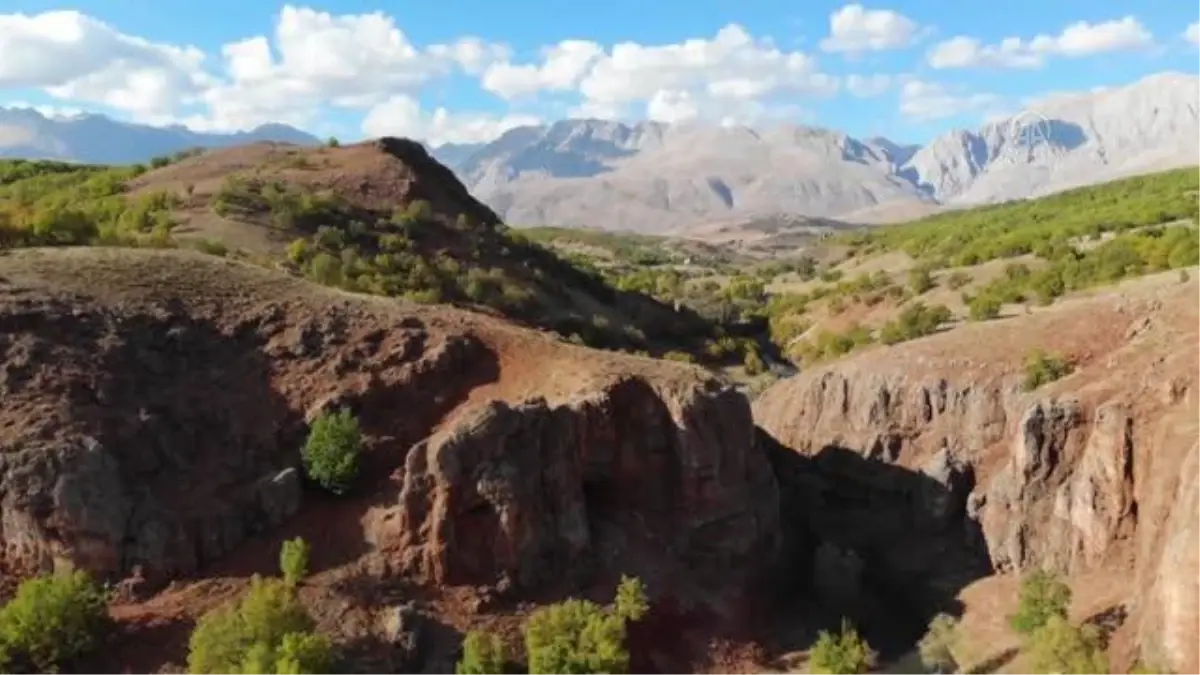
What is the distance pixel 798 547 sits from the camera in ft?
120

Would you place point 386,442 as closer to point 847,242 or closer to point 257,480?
point 257,480

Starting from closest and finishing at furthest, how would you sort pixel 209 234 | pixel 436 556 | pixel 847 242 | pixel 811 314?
pixel 436 556, pixel 209 234, pixel 811 314, pixel 847 242

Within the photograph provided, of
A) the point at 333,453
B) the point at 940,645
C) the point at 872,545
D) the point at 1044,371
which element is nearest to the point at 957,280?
the point at 1044,371

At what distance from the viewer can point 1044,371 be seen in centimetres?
3772

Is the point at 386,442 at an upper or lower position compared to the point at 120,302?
lower

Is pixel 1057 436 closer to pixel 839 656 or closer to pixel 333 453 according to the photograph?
pixel 839 656

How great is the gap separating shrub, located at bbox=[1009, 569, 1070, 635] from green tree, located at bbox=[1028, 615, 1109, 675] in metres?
1.27

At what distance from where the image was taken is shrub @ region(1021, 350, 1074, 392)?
1478 inches

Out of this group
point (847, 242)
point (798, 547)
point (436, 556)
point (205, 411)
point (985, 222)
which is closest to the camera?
point (436, 556)

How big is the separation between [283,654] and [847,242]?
149m

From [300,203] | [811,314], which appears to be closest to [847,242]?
[811,314]

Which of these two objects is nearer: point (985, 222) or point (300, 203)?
point (300, 203)

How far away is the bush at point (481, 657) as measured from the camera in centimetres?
2706

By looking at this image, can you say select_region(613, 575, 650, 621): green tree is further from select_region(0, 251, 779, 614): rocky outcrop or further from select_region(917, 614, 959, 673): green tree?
select_region(917, 614, 959, 673): green tree
